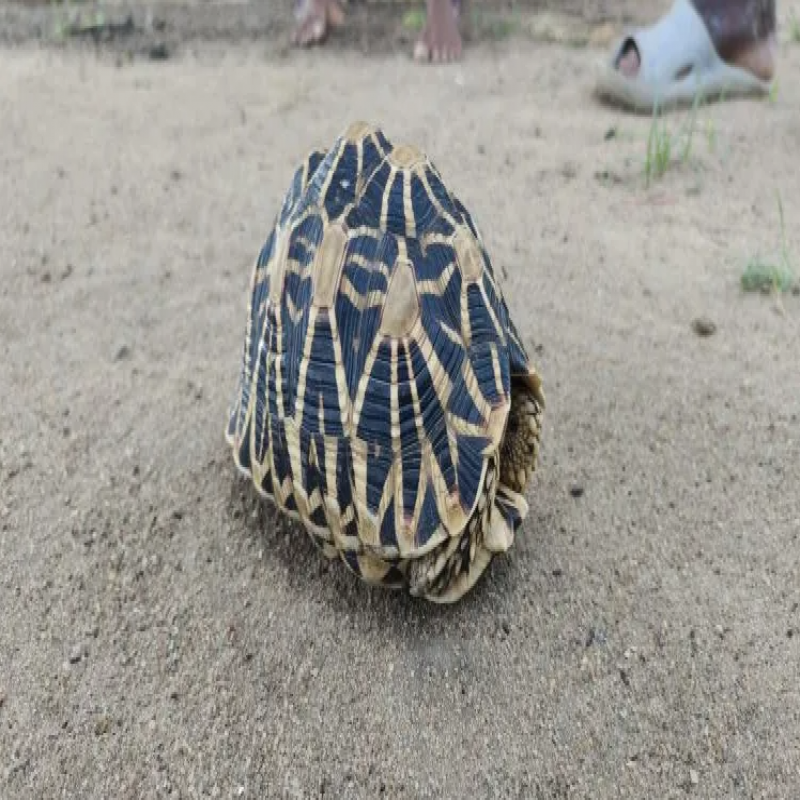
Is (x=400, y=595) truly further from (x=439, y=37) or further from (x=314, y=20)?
(x=314, y=20)

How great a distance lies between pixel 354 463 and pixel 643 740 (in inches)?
21.0

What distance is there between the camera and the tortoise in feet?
3.99

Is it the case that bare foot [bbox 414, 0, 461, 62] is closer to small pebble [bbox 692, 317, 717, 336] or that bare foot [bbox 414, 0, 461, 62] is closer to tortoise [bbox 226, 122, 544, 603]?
small pebble [bbox 692, 317, 717, 336]

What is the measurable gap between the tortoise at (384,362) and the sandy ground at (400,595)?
0.21 meters

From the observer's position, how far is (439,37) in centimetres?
377

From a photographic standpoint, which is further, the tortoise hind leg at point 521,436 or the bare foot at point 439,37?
the bare foot at point 439,37

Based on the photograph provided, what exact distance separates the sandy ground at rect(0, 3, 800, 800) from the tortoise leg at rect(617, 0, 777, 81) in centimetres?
63

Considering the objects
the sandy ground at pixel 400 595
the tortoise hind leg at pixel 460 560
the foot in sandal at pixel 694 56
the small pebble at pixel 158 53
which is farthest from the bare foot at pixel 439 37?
the tortoise hind leg at pixel 460 560

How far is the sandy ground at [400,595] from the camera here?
1.26 meters

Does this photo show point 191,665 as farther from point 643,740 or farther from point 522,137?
point 522,137

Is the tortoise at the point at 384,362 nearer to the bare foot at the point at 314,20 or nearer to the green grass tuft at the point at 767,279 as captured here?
the green grass tuft at the point at 767,279

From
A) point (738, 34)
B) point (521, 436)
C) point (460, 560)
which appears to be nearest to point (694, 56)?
point (738, 34)

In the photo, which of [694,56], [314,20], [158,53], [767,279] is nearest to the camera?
→ [767,279]

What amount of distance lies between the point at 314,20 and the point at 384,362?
3.09 meters
